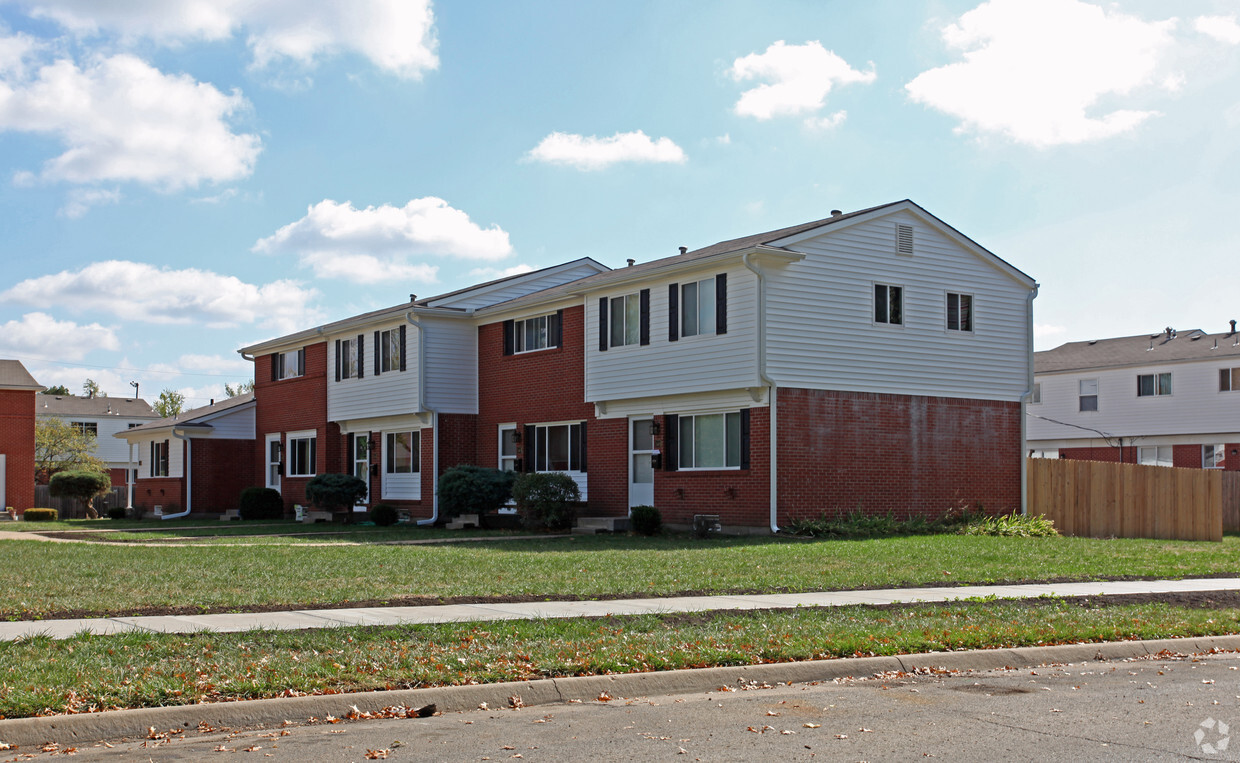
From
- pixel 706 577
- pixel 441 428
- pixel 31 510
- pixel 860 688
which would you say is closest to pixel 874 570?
pixel 706 577

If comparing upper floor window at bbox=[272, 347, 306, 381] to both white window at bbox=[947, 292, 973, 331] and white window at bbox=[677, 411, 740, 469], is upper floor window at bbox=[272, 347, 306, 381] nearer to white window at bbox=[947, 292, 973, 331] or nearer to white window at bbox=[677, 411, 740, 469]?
white window at bbox=[677, 411, 740, 469]

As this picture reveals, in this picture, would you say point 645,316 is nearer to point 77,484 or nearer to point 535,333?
point 535,333

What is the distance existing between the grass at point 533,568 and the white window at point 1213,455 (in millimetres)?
21328

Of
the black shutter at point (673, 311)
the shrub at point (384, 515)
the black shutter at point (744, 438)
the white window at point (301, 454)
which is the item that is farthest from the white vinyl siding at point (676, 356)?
the white window at point (301, 454)

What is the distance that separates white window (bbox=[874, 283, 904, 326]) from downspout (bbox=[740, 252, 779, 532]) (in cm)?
338

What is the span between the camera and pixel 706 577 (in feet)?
50.5

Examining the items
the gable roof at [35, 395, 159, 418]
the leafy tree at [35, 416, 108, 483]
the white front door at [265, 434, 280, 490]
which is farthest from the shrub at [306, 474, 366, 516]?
the gable roof at [35, 395, 159, 418]

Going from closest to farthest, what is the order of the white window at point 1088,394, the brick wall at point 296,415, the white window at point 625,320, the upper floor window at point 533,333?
the white window at point 625,320 < the upper floor window at point 533,333 < the brick wall at point 296,415 < the white window at point 1088,394

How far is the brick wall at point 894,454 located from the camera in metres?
24.6

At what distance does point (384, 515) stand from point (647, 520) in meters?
10.0

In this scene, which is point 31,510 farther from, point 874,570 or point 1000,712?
point 1000,712

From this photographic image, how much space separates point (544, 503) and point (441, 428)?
6.72 meters

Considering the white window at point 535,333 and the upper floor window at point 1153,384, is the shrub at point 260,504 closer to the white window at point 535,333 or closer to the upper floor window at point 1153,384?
the white window at point 535,333

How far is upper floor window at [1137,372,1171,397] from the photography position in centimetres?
4406
